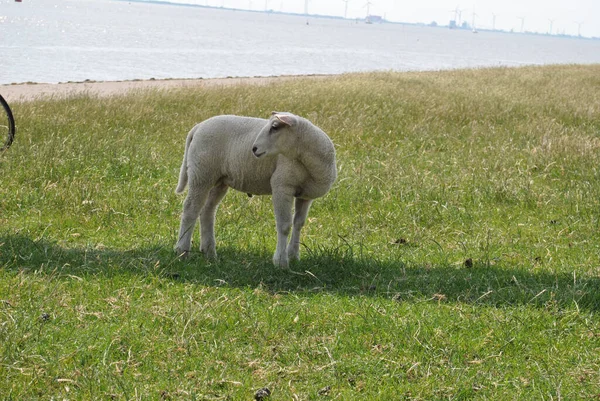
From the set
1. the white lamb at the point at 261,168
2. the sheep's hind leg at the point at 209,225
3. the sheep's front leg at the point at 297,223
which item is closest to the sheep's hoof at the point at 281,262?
the white lamb at the point at 261,168

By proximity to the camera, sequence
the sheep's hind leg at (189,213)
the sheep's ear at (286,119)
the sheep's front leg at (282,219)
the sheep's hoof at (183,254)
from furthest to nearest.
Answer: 1. the sheep's hoof at (183,254)
2. the sheep's hind leg at (189,213)
3. the sheep's front leg at (282,219)
4. the sheep's ear at (286,119)

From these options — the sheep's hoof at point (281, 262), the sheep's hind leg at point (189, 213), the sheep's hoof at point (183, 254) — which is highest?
the sheep's hind leg at point (189, 213)

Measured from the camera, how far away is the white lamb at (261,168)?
535cm

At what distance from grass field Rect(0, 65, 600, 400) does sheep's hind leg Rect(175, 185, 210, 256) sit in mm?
156

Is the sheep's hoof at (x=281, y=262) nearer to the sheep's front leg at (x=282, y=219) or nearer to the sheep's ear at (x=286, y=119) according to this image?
the sheep's front leg at (x=282, y=219)

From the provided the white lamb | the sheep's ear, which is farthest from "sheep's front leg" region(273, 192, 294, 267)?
the sheep's ear

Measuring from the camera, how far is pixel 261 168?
5.62 metres

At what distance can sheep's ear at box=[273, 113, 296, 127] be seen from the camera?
17.2ft

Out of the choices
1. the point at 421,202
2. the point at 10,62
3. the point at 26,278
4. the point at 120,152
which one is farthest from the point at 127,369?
the point at 10,62

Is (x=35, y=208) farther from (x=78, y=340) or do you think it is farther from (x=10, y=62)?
(x=10, y=62)

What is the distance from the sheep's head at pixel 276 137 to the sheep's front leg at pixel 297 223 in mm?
676

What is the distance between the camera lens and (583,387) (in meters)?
3.93

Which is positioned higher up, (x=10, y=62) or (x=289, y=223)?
(x=289, y=223)

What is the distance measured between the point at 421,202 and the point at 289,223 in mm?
2695
